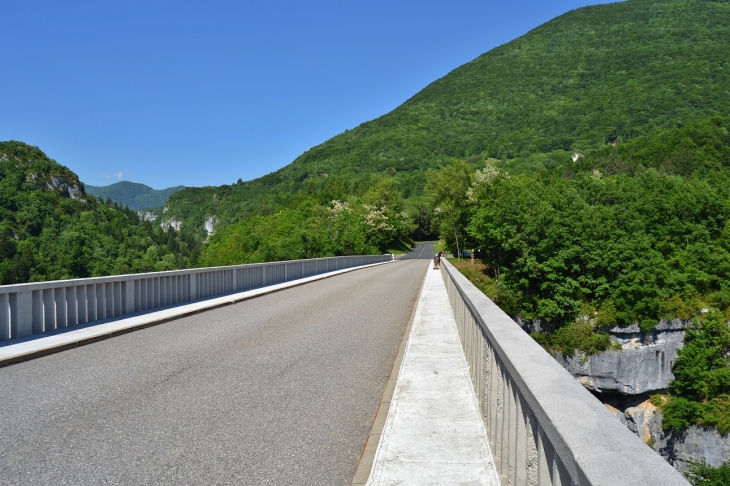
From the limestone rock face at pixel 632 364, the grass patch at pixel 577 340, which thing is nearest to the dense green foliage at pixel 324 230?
the grass patch at pixel 577 340

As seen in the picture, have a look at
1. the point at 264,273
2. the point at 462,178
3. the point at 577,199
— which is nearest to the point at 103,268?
the point at 462,178

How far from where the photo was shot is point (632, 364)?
56.4 metres

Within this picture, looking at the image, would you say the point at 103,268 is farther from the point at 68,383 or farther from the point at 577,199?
the point at 68,383

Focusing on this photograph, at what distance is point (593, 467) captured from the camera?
1801 millimetres

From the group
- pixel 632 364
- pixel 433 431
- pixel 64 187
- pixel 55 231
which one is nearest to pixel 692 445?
pixel 632 364

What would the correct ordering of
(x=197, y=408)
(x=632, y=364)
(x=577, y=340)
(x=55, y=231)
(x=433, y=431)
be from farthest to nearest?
1. (x=55, y=231)
2. (x=577, y=340)
3. (x=632, y=364)
4. (x=197, y=408)
5. (x=433, y=431)

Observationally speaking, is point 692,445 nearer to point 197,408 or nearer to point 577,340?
point 577,340

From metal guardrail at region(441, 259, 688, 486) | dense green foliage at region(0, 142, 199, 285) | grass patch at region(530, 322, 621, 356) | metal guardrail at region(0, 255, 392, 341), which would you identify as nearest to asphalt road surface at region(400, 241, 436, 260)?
A: grass patch at region(530, 322, 621, 356)

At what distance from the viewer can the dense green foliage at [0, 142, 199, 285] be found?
120 metres

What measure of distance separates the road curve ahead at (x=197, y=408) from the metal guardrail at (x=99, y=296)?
1363mm

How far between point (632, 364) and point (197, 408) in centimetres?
5884

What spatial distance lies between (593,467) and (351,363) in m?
6.56

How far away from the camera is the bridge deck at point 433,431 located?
13.1 ft

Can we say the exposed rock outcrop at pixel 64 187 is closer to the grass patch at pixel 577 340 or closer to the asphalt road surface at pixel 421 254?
the asphalt road surface at pixel 421 254
